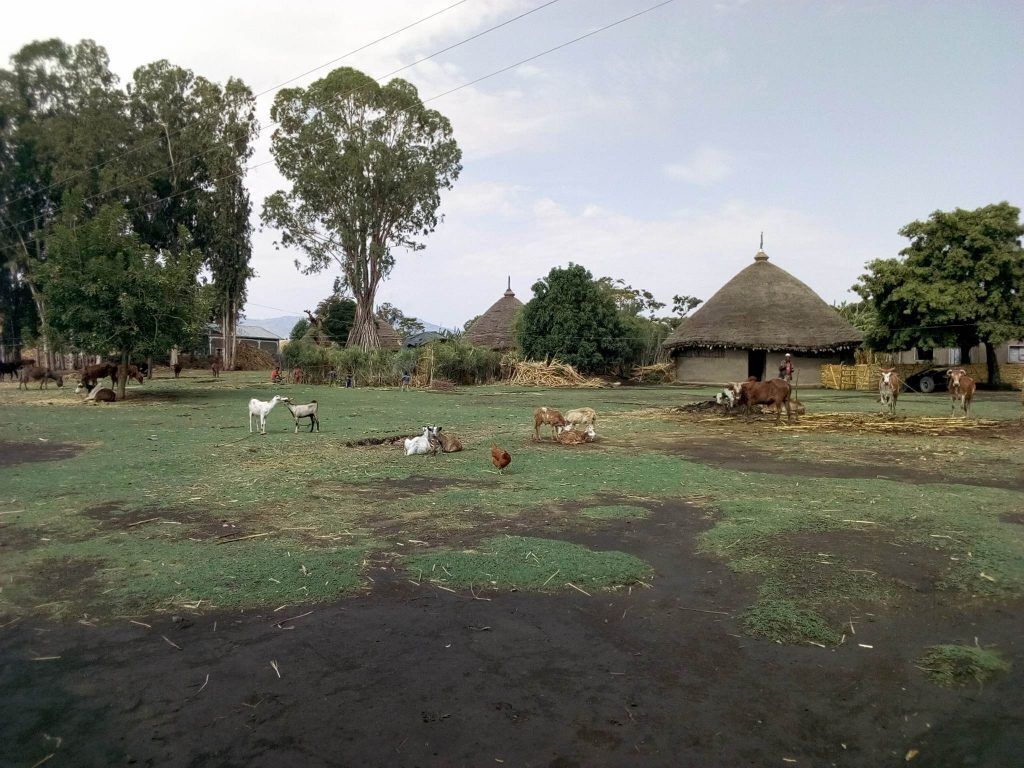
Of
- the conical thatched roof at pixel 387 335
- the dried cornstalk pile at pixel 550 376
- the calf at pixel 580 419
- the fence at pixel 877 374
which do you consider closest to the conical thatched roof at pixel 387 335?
the conical thatched roof at pixel 387 335

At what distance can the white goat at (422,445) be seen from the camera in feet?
34.2

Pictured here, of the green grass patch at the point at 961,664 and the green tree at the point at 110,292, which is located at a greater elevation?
the green tree at the point at 110,292

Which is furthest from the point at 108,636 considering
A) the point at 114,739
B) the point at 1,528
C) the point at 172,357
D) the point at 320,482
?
the point at 172,357

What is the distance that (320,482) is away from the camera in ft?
26.9

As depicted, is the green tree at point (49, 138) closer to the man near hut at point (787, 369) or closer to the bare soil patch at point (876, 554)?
the man near hut at point (787, 369)

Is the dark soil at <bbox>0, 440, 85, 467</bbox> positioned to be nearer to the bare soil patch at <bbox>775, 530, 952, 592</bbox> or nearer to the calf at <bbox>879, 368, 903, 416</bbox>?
the bare soil patch at <bbox>775, 530, 952, 592</bbox>

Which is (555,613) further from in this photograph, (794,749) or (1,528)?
(1,528)

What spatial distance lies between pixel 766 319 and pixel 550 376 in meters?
12.9

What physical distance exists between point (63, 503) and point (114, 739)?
5.15 m

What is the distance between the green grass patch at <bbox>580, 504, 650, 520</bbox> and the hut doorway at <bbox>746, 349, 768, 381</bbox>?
32688 mm

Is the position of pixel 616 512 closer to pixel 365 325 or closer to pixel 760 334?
pixel 760 334

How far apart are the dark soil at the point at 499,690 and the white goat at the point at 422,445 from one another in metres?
6.04

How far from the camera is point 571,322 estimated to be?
36469mm

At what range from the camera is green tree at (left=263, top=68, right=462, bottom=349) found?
4053cm
